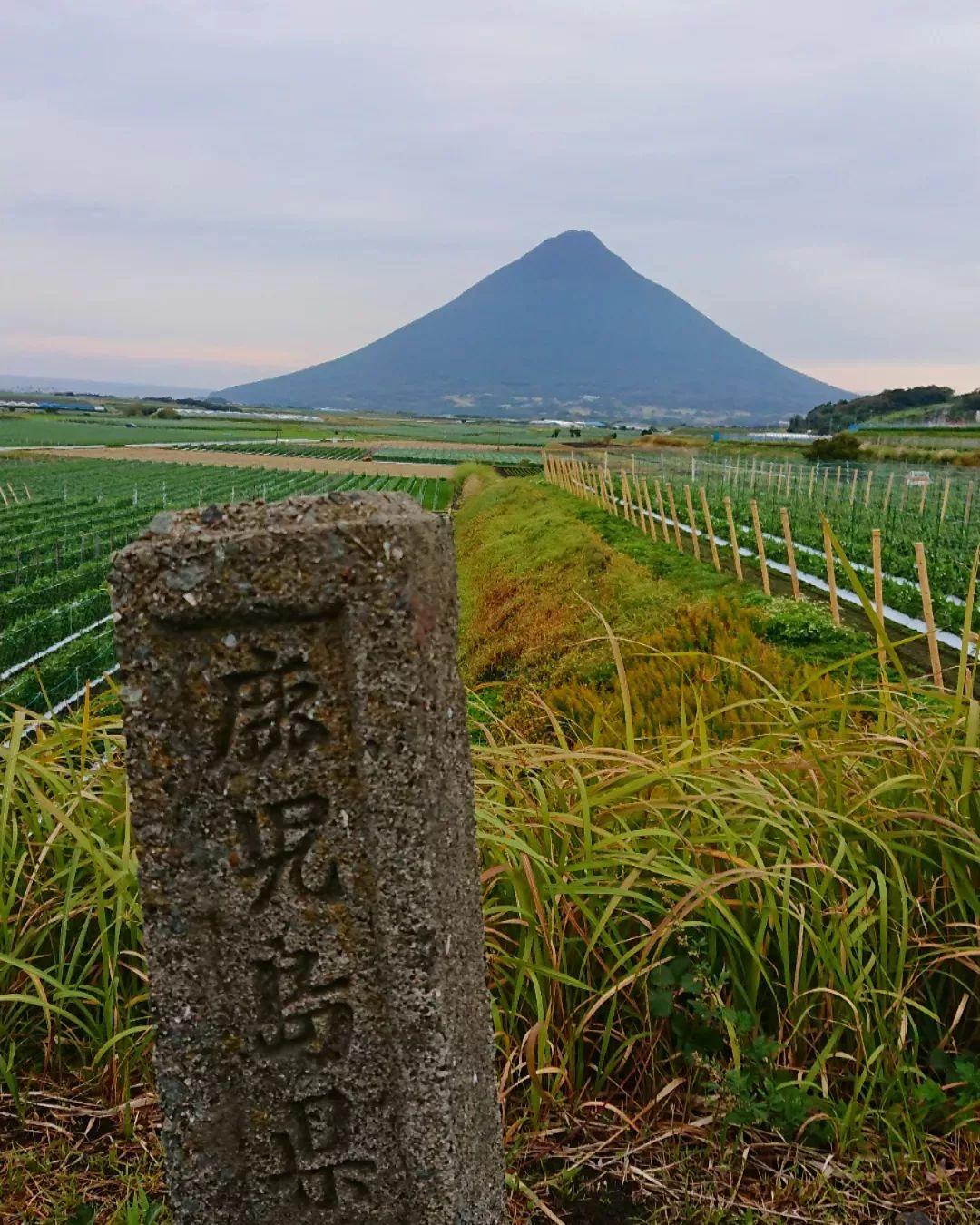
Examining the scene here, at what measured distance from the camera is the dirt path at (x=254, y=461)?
52312 mm

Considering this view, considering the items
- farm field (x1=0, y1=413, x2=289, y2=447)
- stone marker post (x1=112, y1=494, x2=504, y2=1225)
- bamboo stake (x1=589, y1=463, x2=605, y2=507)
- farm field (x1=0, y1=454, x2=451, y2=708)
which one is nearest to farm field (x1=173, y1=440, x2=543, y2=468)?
farm field (x1=0, y1=413, x2=289, y2=447)

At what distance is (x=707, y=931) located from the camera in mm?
2725

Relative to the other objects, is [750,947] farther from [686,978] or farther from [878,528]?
[878,528]

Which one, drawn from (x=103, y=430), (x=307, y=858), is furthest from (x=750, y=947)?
(x=103, y=430)

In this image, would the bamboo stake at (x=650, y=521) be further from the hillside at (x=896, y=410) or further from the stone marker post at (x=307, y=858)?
the hillside at (x=896, y=410)

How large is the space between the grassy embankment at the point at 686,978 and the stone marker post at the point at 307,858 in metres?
0.66

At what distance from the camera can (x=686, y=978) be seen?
99.0 inches

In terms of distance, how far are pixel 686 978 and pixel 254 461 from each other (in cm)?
5681

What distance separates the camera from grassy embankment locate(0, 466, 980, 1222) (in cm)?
233

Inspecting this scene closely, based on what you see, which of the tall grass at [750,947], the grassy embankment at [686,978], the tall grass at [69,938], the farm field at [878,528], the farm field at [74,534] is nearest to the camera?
the grassy embankment at [686,978]

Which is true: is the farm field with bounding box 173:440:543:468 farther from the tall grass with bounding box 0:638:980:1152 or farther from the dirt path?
the tall grass with bounding box 0:638:980:1152

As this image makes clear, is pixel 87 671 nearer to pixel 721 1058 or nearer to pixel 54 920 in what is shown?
pixel 54 920

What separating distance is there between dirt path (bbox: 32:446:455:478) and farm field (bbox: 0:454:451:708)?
5.38ft

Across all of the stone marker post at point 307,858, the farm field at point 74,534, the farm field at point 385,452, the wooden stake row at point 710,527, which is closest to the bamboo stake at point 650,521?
the wooden stake row at point 710,527
